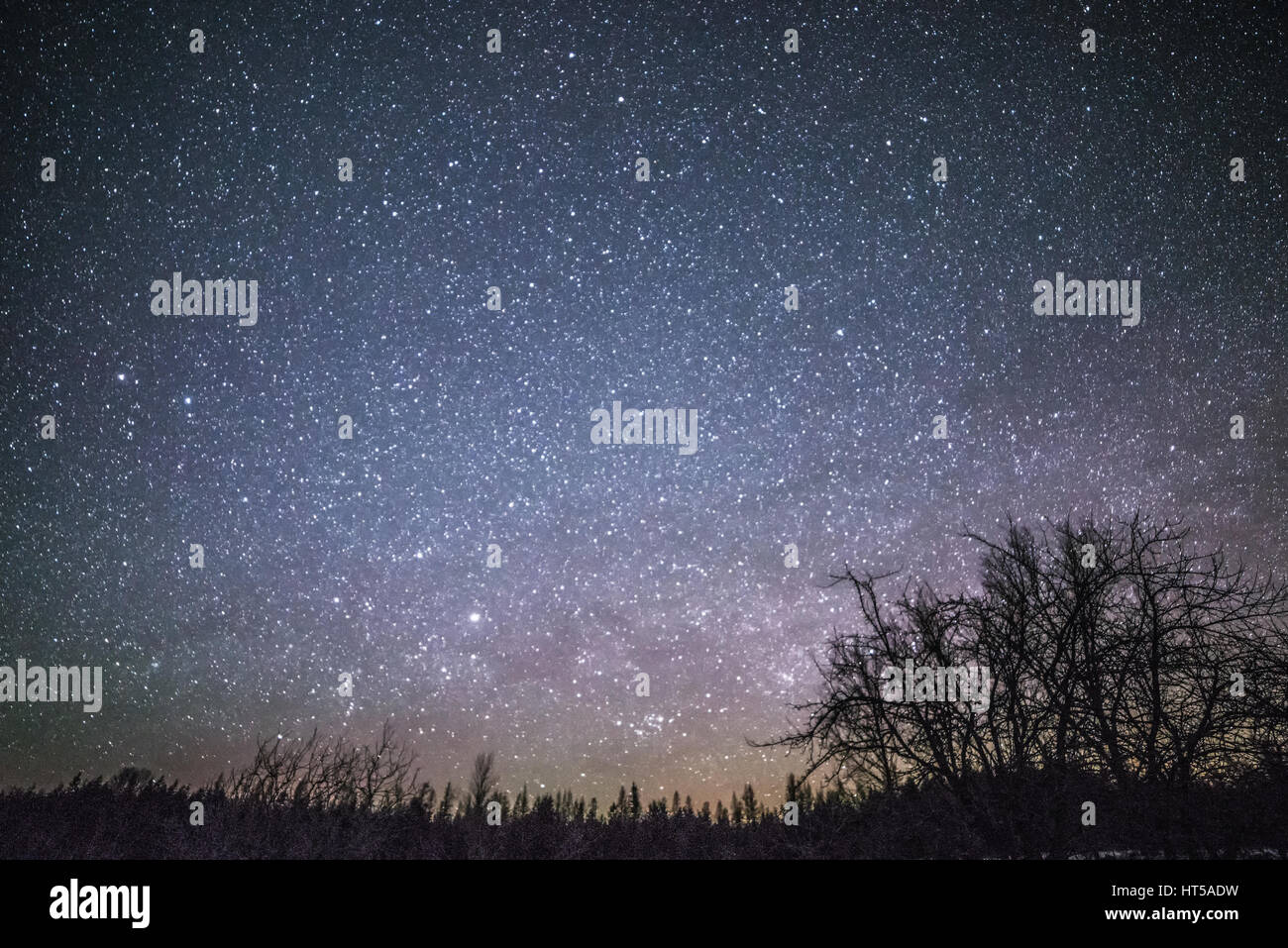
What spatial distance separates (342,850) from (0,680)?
215 inches

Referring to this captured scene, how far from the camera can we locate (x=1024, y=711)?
7.34m

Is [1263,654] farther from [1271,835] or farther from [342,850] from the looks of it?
[342,850]

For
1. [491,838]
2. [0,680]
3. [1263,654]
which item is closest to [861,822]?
[1263,654]
